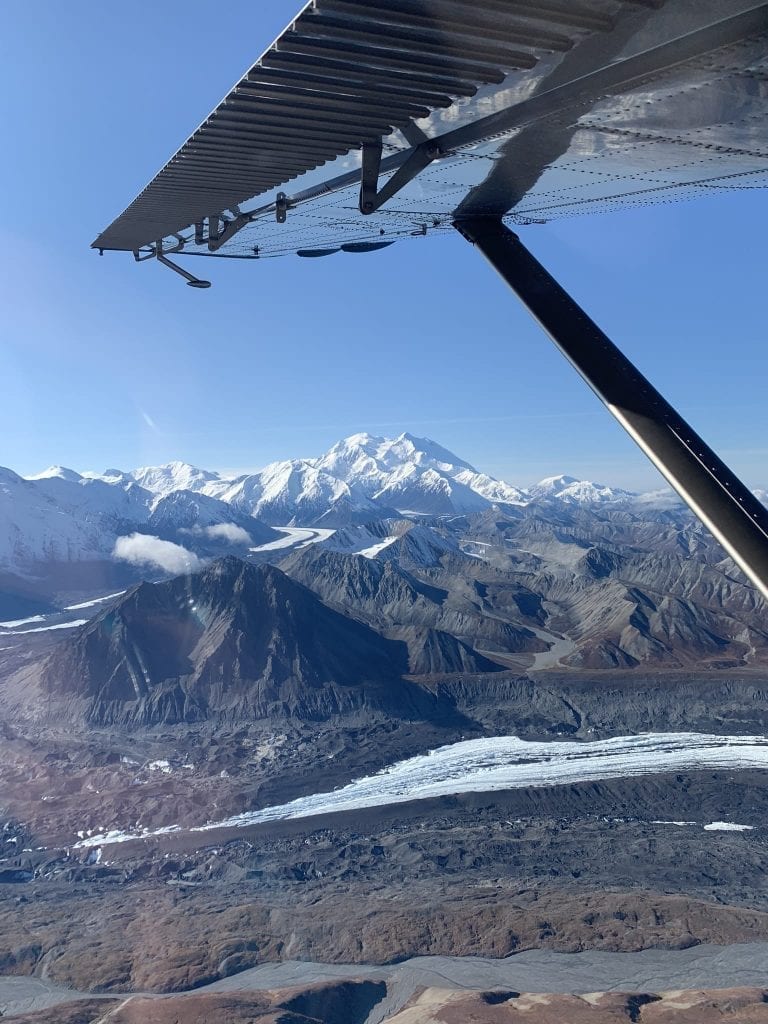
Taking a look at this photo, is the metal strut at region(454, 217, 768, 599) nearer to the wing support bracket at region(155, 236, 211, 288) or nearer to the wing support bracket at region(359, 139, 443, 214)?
the wing support bracket at region(359, 139, 443, 214)

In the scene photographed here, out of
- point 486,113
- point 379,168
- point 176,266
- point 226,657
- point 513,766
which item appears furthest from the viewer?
point 226,657

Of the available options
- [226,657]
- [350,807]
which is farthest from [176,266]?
[226,657]

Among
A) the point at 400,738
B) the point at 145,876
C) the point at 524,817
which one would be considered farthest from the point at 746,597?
the point at 145,876

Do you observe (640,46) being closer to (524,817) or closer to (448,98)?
(448,98)

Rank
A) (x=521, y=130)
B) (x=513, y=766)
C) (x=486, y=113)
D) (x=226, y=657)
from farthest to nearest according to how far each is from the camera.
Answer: (x=226, y=657)
(x=513, y=766)
(x=521, y=130)
(x=486, y=113)

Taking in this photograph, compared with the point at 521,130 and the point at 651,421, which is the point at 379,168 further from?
the point at 651,421

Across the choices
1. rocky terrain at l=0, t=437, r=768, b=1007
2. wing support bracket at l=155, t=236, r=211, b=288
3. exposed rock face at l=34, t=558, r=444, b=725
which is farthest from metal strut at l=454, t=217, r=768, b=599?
A: exposed rock face at l=34, t=558, r=444, b=725
